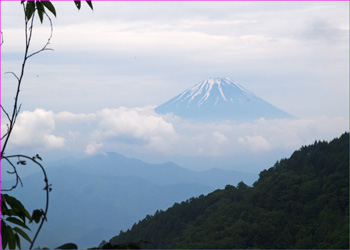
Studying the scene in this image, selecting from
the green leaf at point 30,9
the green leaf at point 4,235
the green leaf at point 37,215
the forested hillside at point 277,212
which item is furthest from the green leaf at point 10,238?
the forested hillside at point 277,212

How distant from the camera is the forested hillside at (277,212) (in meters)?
51.6

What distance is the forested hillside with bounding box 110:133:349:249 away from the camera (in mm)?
51625

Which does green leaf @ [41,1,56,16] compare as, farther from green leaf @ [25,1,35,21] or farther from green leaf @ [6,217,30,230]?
green leaf @ [6,217,30,230]

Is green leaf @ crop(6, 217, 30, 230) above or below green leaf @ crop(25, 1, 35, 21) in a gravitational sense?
below

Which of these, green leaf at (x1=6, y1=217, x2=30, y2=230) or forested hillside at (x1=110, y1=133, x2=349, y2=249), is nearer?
green leaf at (x1=6, y1=217, x2=30, y2=230)

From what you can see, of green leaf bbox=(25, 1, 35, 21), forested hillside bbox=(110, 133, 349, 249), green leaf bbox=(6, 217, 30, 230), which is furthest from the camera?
forested hillside bbox=(110, 133, 349, 249)

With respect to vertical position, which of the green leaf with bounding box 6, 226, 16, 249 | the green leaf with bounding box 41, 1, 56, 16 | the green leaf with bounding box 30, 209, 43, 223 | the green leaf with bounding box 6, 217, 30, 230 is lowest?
the green leaf with bounding box 6, 226, 16, 249

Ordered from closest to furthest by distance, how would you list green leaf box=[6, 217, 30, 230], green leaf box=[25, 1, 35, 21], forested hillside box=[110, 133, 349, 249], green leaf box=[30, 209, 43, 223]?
green leaf box=[30, 209, 43, 223]
green leaf box=[6, 217, 30, 230]
green leaf box=[25, 1, 35, 21]
forested hillside box=[110, 133, 349, 249]

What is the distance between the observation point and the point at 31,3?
2246mm

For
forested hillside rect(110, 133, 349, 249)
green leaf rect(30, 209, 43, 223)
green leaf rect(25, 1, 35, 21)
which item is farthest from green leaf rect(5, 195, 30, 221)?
forested hillside rect(110, 133, 349, 249)

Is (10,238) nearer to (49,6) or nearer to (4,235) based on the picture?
(4,235)

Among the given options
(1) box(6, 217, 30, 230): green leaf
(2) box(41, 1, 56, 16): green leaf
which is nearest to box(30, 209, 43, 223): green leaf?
(1) box(6, 217, 30, 230): green leaf

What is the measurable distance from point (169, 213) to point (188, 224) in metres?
5.74

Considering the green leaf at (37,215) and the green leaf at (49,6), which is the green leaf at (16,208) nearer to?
the green leaf at (37,215)
